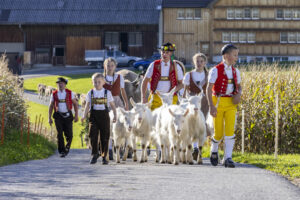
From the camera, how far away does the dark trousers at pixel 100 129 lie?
12914 millimetres

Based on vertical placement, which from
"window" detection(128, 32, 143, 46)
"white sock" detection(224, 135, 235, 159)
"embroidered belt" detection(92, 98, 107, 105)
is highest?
"window" detection(128, 32, 143, 46)

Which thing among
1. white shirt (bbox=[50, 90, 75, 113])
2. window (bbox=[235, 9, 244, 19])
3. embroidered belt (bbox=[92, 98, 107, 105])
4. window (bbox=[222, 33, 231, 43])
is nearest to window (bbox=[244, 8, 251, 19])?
window (bbox=[235, 9, 244, 19])

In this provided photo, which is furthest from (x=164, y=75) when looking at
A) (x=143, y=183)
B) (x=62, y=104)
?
(x=143, y=183)

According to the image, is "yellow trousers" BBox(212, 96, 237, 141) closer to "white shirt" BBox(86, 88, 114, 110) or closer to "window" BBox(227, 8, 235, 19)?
"white shirt" BBox(86, 88, 114, 110)

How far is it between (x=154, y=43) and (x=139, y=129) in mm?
51980

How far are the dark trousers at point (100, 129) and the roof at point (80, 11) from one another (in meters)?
51.4

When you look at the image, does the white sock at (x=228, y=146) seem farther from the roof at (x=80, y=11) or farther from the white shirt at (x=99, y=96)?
the roof at (x=80, y=11)

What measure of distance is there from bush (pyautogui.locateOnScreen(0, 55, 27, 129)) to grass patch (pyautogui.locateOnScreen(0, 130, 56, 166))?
0.54 m

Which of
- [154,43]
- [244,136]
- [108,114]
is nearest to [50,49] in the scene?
[154,43]

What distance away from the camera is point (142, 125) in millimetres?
13367

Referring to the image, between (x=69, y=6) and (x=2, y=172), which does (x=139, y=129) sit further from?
(x=69, y=6)

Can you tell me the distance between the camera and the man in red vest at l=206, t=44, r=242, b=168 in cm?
1208

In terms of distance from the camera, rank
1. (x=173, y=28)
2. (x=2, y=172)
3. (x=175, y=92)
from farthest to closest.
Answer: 1. (x=173, y=28)
2. (x=175, y=92)
3. (x=2, y=172)

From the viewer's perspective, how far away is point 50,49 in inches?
2630
